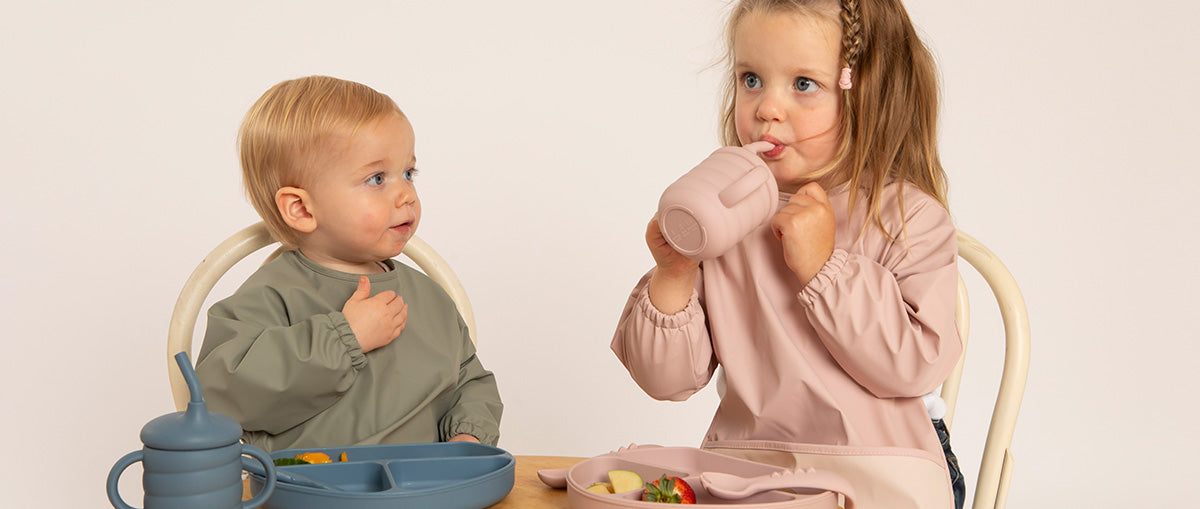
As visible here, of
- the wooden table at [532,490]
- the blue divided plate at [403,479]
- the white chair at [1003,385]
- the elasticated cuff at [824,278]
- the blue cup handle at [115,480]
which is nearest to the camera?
the blue cup handle at [115,480]

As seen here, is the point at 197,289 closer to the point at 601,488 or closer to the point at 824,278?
the point at 601,488

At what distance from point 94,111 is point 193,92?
0.21 meters

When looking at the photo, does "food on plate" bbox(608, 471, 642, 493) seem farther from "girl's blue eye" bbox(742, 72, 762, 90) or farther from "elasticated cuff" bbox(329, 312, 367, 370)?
"girl's blue eye" bbox(742, 72, 762, 90)

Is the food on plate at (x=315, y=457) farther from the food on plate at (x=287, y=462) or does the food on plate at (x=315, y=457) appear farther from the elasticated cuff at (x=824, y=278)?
the elasticated cuff at (x=824, y=278)

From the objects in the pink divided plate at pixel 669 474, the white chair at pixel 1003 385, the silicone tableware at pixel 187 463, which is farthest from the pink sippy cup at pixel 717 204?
the silicone tableware at pixel 187 463

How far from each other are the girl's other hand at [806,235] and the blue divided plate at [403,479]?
16.0 inches

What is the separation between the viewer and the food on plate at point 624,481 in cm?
110

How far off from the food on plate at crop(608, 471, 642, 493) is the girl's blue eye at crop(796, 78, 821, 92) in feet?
1.77

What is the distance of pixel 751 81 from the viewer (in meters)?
1.40

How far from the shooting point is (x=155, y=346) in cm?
239

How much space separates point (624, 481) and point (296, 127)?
0.67m

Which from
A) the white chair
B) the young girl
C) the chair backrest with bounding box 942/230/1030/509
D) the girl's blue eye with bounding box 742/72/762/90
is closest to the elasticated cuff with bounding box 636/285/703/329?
the young girl

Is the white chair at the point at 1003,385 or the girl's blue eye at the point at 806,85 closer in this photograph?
the girl's blue eye at the point at 806,85

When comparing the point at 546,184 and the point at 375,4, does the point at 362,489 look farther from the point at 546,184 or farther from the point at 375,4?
the point at 375,4
